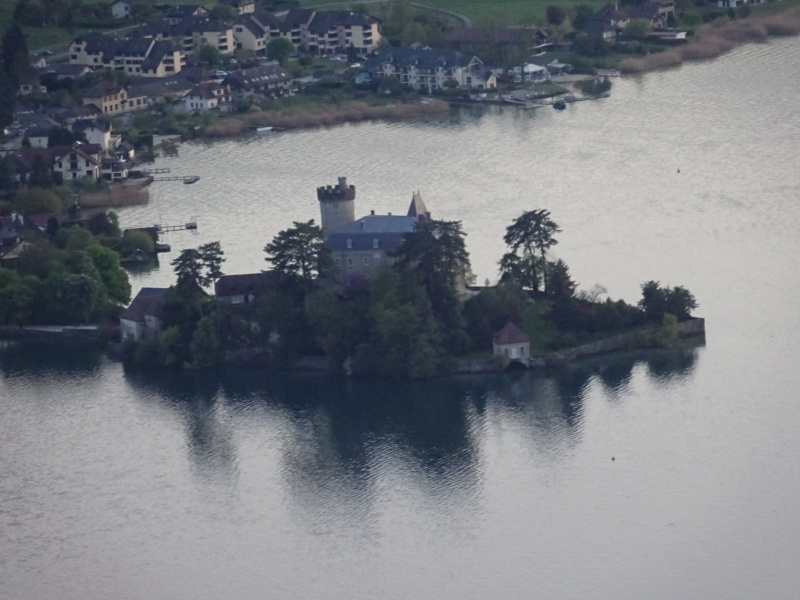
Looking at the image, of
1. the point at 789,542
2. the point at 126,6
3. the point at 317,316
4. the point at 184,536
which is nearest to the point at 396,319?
the point at 317,316

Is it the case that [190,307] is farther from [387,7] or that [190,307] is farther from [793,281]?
[387,7]

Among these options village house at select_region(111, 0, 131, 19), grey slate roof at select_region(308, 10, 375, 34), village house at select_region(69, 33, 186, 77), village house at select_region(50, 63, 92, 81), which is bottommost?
village house at select_region(50, 63, 92, 81)

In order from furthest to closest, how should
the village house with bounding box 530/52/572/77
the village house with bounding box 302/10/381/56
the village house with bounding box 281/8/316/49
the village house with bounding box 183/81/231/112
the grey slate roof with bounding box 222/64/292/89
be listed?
the village house with bounding box 281/8/316/49 < the village house with bounding box 302/10/381/56 < the village house with bounding box 530/52/572/77 < the grey slate roof with bounding box 222/64/292/89 < the village house with bounding box 183/81/231/112

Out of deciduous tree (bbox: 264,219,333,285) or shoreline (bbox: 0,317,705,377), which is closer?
shoreline (bbox: 0,317,705,377)

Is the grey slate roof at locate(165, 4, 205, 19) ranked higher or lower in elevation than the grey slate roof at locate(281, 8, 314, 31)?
higher

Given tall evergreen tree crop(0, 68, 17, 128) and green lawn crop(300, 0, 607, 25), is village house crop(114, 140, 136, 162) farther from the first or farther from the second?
green lawn crop(300, 0, 607, 25)

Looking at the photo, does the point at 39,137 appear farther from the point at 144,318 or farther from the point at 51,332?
the point at 144,318

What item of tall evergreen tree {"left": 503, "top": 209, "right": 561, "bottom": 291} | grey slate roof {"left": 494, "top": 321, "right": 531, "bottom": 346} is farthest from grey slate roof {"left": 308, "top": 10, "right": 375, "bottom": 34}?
grey slate roof {"left": 494, "top": 321, "right": 531, "bottom": 346}
